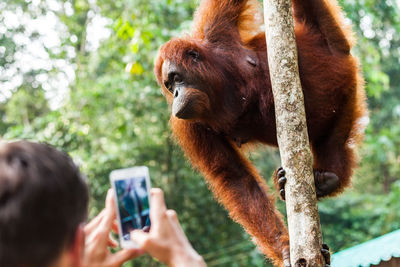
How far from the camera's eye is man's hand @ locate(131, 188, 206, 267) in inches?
39.8

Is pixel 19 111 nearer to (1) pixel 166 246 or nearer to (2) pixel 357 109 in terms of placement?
(2) pixel 357 109

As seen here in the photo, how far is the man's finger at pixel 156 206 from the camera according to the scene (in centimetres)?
103

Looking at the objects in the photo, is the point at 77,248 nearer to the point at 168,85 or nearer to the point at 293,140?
the point at 293,140

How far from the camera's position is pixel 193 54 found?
9.41ft

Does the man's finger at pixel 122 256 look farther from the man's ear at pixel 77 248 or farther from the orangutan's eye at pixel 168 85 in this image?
the orangutan's eye at pixel 168 85

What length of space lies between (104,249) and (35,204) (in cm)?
30

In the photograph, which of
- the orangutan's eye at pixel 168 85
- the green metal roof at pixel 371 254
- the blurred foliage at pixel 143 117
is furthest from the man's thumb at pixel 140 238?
the blurred foliage at pixel 143 117

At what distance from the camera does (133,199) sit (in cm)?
110

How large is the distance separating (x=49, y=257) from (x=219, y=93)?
2.13 m

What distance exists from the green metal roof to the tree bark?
1501 millimetres

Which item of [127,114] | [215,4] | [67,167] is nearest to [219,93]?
[215,4]

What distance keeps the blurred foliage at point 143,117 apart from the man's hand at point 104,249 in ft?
12.8

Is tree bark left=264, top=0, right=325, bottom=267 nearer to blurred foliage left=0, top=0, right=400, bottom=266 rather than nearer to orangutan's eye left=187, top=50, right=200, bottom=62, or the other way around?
orangutan's eye left=187, top=50, right=200, bottom=62

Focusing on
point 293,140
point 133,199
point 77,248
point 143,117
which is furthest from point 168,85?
point 143,117
